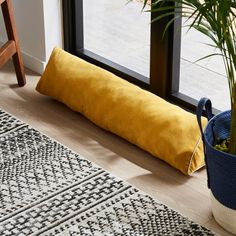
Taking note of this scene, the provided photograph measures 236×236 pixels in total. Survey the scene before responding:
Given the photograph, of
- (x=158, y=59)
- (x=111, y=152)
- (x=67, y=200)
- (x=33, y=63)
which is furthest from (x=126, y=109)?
(x=33, y=63)

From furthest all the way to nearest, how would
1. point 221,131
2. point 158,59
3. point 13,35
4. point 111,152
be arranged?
point 13,35, point 158,59, point 111,152, point 221,131

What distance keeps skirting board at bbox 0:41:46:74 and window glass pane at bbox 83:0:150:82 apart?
28 centimetres

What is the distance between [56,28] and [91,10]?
42 cm

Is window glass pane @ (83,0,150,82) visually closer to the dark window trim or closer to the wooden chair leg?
the dark window trim

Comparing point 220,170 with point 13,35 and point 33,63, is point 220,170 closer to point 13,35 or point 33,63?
point 13,35

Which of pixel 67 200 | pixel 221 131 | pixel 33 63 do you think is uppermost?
pixel 221 131

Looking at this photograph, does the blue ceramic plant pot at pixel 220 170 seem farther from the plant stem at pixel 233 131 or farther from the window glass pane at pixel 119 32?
the window glass pane at pixel 119 32

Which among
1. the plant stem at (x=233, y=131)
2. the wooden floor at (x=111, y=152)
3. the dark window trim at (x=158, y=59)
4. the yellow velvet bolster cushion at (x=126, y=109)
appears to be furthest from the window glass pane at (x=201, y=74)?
the plant stem at (x=233, y=131)

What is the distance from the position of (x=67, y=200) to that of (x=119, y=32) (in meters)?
1.33

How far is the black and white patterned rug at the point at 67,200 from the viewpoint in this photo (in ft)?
8.18

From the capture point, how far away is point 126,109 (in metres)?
2.96

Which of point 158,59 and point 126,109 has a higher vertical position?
point 158,59

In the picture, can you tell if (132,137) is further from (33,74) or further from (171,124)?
(33,74)

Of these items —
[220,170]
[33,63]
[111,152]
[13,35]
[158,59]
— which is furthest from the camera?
[33,63]
